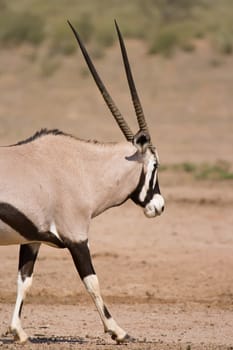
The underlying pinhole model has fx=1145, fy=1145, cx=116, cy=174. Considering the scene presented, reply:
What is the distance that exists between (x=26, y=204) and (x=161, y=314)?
2.41m

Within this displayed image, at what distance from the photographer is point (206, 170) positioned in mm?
17531

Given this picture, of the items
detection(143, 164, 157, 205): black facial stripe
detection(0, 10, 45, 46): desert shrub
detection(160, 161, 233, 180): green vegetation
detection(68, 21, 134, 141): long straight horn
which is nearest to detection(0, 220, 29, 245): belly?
detection(143, 164, 157, 205): black facial stripe

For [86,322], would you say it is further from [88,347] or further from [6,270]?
[6,270]

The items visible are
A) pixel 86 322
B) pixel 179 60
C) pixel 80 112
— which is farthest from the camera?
pixel 179 60

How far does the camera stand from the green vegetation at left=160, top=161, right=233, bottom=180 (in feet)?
55.7

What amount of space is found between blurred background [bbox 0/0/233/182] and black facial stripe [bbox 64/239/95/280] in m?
8.89

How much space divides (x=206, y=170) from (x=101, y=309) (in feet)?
31.2

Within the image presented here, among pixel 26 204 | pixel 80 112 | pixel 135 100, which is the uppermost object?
pixel 135 100

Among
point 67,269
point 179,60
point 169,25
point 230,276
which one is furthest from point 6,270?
point 169,25

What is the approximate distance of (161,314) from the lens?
9.83 m

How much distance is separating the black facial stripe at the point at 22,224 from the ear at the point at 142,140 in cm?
103

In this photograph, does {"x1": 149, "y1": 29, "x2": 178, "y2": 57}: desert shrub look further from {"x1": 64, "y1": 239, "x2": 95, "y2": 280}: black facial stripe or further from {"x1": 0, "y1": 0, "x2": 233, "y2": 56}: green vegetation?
{"x1": 64, "y1": 239, "x2": 95, "y2": 280}: black facial stripe

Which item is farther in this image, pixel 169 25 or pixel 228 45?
pixel 169 25

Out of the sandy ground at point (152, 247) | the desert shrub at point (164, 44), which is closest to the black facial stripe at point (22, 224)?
the sandy ground at point (152, 247)
